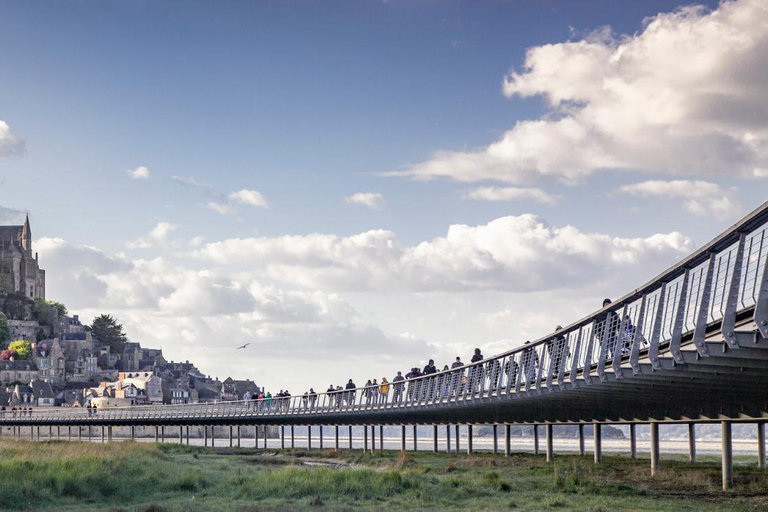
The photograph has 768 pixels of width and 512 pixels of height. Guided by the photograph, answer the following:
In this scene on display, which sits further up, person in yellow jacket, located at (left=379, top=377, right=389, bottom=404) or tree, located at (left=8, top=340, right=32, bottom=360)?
tree, located at (left=8, top=340, right=32, bottom=360)

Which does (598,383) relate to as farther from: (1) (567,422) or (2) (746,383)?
(1) (567,422)

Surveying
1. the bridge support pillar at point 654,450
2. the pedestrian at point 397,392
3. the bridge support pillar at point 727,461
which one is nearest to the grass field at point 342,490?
the bridge support pillar at point 727,461

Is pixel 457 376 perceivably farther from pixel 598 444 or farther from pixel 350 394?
pixel 350 394

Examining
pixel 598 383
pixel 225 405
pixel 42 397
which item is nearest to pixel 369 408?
pixel 225 405

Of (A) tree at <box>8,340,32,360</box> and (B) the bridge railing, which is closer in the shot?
(B) the bridge railing

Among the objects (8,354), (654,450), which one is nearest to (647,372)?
(654,450)

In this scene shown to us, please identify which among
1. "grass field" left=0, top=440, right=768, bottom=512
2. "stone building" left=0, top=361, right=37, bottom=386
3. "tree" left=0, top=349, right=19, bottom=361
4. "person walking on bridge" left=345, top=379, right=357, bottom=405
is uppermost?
"tree" left=0, top=349, right=19, bottom=361

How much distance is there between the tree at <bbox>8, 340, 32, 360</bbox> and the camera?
637ft

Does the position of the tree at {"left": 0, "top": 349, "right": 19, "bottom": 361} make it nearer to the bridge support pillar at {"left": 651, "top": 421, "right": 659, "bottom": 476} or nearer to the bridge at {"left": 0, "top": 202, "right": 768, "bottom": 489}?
the bridge at {"left": 0, "top": 202, "right": 768, "bottom": 489}

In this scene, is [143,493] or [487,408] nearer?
[143,493]

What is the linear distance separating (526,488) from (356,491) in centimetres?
451

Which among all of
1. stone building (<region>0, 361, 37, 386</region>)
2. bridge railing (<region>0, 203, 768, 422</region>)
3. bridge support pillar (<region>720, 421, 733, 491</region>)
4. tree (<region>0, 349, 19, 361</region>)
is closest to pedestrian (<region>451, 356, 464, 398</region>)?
bridge railing (<region>0, 203, 768, 422</region>)

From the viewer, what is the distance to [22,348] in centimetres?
19562

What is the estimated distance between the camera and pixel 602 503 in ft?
76.3
